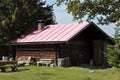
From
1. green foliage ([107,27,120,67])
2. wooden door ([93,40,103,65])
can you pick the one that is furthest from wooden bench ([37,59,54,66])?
green foliage ([107,27,120,67])

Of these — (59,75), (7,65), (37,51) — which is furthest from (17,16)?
(59,75)

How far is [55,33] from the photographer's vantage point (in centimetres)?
3550

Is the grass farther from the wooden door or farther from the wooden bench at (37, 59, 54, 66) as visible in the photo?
the wooden door

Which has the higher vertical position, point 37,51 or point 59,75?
point 37,51

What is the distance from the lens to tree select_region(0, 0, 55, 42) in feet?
131

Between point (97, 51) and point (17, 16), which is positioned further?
point (17, 16)

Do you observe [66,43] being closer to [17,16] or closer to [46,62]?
[46,62]

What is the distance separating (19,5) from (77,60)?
10677 millimetres

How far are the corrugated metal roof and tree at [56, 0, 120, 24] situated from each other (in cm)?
622

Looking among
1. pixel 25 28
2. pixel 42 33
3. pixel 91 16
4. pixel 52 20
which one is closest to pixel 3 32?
pixel 25 28

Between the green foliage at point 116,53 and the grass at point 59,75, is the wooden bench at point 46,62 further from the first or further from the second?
the grass at point 59,75

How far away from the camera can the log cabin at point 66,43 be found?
34.0m

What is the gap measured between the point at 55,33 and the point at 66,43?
9.79 feet

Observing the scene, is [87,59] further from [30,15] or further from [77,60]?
[30,15]
